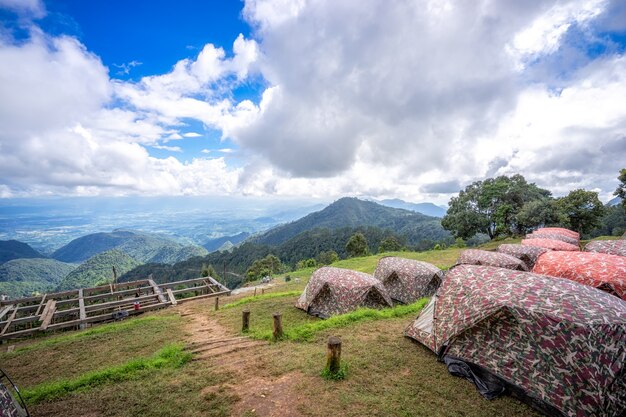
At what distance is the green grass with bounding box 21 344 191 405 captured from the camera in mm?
7469

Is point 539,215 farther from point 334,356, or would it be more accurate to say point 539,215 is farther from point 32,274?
point 32,274

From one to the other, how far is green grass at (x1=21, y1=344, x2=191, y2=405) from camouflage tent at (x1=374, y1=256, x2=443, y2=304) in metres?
11.6

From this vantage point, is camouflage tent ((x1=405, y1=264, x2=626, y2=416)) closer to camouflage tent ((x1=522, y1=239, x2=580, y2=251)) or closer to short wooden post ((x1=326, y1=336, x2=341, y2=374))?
short wooden post ((x1=326, y1=336, x2=341, y2=374))

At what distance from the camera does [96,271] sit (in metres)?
131

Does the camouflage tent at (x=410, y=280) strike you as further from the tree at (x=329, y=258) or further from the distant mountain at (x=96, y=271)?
the distant mountain at (x=96, y=271)

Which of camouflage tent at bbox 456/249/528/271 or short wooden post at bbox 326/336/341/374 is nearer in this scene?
short wooden post at bbox 326/336/341/374

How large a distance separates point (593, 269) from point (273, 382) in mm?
12859

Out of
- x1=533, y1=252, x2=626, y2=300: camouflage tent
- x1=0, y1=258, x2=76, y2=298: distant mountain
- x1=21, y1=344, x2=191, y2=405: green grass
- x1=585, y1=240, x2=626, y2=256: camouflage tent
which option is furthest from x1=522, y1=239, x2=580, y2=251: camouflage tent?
x1=0, y1=258, x2=76, y2=298: distant mountain

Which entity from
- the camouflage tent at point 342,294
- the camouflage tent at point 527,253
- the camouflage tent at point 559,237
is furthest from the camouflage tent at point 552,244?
the camouflage tent at point 342,294

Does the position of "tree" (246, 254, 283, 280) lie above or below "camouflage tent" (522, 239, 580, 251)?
below

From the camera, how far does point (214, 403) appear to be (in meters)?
6.42

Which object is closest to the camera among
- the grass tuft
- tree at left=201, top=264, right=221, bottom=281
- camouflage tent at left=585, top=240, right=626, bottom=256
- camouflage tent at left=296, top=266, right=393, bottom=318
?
the grass tuft

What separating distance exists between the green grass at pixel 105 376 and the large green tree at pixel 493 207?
4557 centimetres

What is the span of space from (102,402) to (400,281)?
46.6 ft
